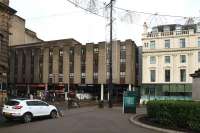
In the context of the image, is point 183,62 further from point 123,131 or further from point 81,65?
point 123,131

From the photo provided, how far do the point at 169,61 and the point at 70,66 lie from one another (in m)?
23.7

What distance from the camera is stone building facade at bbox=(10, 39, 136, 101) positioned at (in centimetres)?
8016

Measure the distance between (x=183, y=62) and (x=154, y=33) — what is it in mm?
7706

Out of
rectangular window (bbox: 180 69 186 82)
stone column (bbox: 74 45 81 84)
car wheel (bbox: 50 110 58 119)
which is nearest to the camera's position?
car wheel (bbox: 50 110 58 119)

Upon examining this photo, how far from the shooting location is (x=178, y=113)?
18.5 m

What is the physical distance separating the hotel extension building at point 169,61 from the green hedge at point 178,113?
49718 mm

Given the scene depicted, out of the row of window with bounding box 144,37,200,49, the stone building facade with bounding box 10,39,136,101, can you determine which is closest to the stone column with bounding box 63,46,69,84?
the stone building facade with bounding box 10,39,136,101

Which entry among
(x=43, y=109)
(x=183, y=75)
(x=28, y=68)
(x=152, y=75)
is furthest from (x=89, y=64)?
(x=43, y=109)

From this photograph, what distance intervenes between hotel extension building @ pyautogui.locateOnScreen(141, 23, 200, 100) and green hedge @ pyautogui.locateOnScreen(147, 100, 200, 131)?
49718mm

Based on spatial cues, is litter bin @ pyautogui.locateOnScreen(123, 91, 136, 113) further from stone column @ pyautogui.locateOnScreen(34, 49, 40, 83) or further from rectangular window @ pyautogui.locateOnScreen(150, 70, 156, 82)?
stone column @ pyautogui.locateOnScreen(34, 49, 40, 83)

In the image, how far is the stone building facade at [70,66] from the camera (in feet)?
263

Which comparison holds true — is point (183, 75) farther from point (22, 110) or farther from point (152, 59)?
point (22, 110)

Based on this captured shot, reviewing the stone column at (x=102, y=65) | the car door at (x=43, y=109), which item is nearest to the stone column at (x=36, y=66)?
the stone column at (x=102, y=65)

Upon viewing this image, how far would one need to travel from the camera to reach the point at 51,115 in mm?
29531
